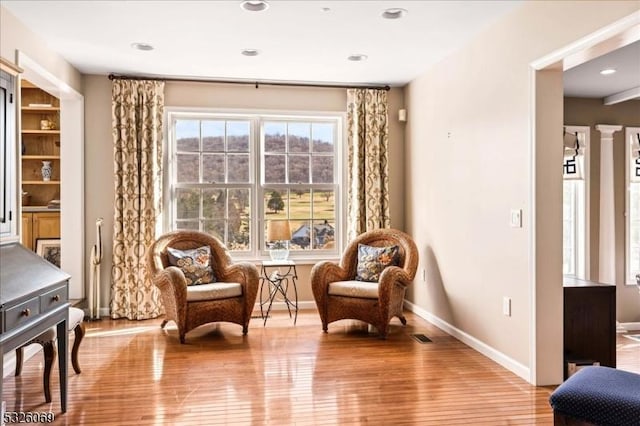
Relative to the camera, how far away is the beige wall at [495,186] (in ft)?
10.6

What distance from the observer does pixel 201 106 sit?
214 inches

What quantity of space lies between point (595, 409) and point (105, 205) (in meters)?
4.88

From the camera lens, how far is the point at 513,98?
3.48m

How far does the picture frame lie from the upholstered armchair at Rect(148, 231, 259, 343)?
70.8 inches

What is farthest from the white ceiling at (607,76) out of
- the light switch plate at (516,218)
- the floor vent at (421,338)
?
the floor vent at (421,338)

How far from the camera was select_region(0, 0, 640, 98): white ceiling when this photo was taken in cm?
345

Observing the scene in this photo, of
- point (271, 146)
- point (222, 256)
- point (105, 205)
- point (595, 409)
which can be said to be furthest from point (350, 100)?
point (595, 409)

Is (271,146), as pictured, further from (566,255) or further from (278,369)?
(566,255)

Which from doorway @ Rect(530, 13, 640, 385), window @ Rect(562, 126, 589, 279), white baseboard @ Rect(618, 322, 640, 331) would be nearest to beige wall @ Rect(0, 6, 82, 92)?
doorway @ Rect(530, 13, 640, 385)

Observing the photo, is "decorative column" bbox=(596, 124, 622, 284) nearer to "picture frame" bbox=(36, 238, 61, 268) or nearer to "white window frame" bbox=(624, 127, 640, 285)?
"white window frame" bbox=(624, 127, 640, 285)

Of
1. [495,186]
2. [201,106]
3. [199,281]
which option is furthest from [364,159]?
[199,281]

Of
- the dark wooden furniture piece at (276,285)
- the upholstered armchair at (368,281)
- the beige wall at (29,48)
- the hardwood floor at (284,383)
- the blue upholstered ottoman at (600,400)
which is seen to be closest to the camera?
the blue upholstered ottoman at (600,400)

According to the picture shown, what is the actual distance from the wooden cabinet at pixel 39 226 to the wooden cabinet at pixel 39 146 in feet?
0.75

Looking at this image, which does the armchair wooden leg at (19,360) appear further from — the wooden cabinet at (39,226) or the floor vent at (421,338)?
the floor vent at (421,338)
